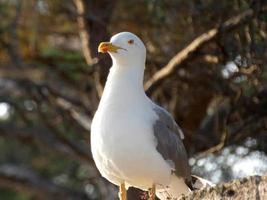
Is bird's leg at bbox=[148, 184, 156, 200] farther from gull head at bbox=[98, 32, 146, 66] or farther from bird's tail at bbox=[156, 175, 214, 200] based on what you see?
gull head at bbox=[98, 32, 146, 66]

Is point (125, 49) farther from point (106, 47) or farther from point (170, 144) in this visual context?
point (170, 144)

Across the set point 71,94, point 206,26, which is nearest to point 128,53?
point 206,26

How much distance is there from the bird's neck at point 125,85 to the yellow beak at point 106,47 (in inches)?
6.0

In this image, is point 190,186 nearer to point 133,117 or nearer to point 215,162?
point 133,117

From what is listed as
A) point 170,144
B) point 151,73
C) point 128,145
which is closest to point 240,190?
point 128,145

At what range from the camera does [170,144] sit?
6.66 metres

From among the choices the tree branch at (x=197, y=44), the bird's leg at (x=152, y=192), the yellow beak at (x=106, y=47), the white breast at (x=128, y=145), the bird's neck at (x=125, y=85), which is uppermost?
the tree branch at (x=197, y=44)

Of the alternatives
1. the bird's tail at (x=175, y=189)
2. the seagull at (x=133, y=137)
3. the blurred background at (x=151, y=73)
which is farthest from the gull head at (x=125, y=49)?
the blurred background at (x=151, y=73)

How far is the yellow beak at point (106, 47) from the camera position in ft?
21.6

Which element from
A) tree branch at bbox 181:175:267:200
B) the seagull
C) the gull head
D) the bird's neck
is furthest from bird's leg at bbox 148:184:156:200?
tree branch at bbox 181:175:267:200

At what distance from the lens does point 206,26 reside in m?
9.73

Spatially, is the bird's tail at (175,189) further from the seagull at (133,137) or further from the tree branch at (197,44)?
the tree branch at (197,44)

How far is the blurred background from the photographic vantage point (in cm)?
916

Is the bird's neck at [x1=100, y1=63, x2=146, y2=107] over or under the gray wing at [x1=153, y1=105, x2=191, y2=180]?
over
